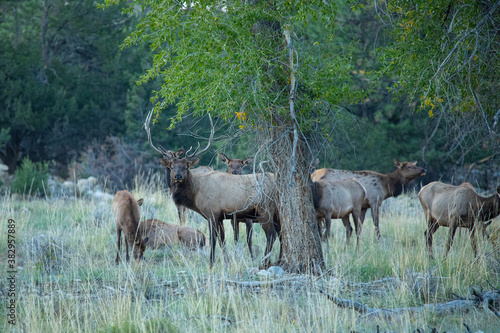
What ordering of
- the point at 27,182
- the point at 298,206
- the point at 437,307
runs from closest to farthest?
1. the point at 437,307
2. the point at 298,206
3. the point at 27,182

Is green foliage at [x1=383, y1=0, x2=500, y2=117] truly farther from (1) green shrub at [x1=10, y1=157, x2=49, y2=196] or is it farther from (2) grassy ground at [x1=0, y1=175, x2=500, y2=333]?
(1) green shrub at [x1=10, y1=157, x2=49, y2=196]

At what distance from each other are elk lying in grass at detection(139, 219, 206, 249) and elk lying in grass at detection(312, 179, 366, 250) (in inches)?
92.6

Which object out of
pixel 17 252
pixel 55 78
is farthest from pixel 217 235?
pixel 55 78

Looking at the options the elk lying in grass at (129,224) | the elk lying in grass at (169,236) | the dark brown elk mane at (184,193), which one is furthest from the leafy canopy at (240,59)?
the elk lying in grass at (169,236)

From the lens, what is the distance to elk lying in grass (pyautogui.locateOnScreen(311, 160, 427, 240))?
41.7 ft

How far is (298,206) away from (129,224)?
3.17 meters

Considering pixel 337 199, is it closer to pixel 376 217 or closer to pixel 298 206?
pixel 376 217

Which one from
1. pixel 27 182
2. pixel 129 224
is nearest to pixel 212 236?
pixel 129 224

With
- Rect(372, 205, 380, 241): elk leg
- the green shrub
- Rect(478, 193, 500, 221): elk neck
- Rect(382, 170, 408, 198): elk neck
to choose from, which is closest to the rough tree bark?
Rect(478, 193, 500, 221): elk neck

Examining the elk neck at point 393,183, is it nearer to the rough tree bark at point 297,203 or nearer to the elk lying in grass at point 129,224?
the rough tree bark at point 297,203

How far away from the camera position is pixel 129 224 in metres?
9.33

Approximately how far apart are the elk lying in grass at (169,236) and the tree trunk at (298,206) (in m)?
2.92

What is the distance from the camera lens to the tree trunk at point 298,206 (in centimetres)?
775

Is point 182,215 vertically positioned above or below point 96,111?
below
